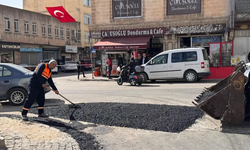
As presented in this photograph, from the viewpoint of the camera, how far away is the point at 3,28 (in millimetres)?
29797

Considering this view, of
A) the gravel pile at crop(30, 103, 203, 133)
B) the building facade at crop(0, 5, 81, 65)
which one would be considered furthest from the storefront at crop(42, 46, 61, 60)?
the gravel pile at crop(30, 103, 203, 133)

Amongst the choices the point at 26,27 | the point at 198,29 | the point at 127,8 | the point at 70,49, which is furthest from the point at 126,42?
the point at 70,49

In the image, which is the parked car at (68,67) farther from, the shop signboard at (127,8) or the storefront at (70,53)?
the shop signboard at (127,8)

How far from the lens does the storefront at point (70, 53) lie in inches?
1614

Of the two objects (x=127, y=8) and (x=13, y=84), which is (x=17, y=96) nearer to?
(x=13, y=84)

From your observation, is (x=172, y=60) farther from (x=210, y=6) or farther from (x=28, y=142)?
(x=28, y=142)

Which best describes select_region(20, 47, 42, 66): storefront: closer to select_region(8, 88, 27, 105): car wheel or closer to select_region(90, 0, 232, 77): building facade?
select_region(90, 0, 232, 77): building facade

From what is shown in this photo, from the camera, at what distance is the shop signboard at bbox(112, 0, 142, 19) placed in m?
20.9

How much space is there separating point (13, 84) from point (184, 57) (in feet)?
30.9

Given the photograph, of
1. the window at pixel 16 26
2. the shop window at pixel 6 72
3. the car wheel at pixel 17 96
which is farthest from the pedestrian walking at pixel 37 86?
the window at pixel 16 26

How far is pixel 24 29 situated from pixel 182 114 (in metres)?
31.5

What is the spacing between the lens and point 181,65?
14.4 m

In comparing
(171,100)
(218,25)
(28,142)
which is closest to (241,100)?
(171,100)

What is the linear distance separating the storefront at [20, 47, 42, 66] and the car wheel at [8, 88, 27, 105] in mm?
25478
